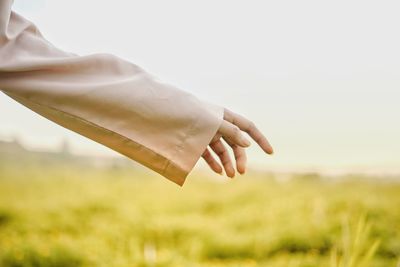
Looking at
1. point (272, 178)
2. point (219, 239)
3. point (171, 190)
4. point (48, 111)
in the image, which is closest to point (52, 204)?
point (171, 190)

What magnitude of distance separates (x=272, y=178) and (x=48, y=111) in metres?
7.21

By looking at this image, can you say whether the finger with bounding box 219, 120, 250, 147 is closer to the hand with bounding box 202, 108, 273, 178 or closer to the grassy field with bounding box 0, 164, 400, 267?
the hand with bounding box 202, 108, 273, 178

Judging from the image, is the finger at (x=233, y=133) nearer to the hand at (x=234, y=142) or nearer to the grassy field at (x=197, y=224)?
the hand at (x=234, y=142)

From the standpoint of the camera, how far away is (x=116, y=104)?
0.94m

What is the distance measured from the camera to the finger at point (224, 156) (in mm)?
1004

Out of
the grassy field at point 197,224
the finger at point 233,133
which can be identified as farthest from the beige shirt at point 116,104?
the grassy field at point 197,224

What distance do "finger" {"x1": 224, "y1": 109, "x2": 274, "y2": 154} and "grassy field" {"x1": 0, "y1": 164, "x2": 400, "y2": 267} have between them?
0.90 meters

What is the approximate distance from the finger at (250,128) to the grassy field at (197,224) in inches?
35.6

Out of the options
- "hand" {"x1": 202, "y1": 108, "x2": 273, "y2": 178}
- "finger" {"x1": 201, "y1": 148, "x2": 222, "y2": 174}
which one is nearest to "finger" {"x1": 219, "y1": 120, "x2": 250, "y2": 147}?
"hand" {"x1": 202, "y1": 108, "x2": 273, "y2": 178}

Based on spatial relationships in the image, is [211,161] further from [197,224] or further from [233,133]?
[197,224]

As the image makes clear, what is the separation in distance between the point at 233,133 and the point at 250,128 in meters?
0.06

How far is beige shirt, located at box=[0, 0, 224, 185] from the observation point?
3.09ft

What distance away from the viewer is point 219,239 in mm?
3932

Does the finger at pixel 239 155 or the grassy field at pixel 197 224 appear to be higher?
the finger at pixel 239 155
